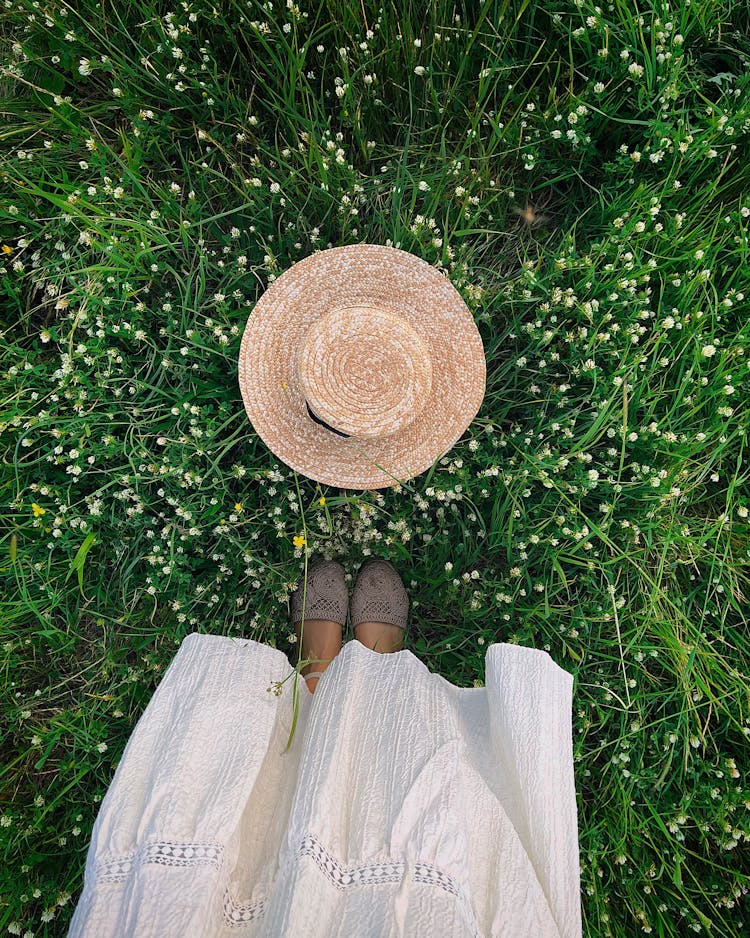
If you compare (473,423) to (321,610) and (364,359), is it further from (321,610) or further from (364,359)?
(321,610)

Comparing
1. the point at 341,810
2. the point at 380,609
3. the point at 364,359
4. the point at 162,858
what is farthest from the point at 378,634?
→ the point at 162,858

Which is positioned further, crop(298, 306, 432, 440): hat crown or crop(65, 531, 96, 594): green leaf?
crop(65, 531, 96, 594): green leaf

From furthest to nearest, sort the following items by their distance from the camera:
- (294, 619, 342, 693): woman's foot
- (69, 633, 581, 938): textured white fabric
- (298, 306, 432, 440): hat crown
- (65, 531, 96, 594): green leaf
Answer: (294, 619, 342, 693): woman's foot
(65, 531, 96, 594): green leaf
(298, 306, 432, 440): hat crown
(69, 633, 581, 938): textured white fabric

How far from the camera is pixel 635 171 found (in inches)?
119

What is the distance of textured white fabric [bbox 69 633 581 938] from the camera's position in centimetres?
165

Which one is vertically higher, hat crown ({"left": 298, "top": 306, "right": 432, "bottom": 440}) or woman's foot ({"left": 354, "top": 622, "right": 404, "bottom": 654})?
hat crown ({"left": 298, "top": 306, "right": 432, "bottom": 440})

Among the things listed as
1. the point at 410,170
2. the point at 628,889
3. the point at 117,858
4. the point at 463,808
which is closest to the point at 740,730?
the point at 628,889

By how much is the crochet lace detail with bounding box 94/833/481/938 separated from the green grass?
1.36 metres

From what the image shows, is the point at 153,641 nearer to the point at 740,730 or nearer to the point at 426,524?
the point at 426,524

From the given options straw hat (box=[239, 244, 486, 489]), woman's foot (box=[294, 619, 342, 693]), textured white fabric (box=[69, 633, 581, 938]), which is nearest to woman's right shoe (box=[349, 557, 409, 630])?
woman's foot (box=[294, 619, 342, 693])

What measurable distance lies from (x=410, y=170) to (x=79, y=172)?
1.76 metres

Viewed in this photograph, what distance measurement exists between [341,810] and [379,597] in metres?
1.39

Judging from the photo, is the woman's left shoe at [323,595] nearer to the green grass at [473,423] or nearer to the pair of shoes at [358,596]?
the pair of shoes at [358,596]

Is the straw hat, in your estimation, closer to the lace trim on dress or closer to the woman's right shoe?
the woman's right shoe
